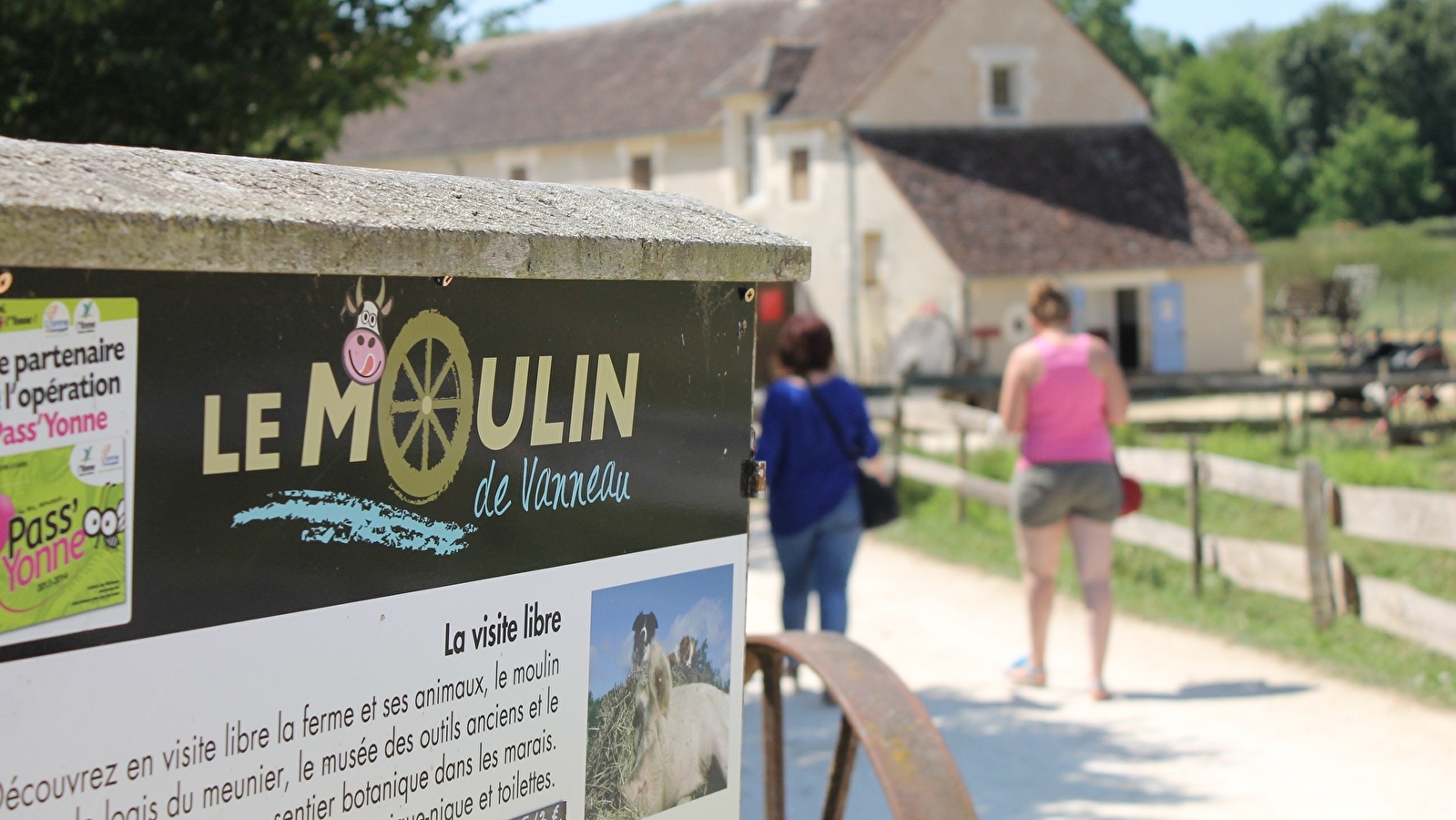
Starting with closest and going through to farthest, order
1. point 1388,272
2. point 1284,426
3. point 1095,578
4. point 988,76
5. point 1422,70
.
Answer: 1. point 1095,578
2. point 1284,426
3. point 988,76
4. point 1388,272
5. point 1422,70

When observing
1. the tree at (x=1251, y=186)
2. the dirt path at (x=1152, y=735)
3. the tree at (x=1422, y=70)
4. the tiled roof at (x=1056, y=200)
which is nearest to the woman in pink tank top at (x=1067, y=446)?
the dirt path at (x=1152, y=735)

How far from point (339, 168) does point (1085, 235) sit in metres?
26.3

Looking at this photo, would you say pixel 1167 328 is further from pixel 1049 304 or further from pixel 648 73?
pixel 1049 304

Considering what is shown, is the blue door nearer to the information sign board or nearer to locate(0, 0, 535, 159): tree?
locate(0, 0, 535, 159): tree

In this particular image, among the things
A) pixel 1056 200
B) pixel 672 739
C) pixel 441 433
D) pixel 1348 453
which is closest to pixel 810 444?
pixel 672 739

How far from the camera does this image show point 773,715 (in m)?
3.68

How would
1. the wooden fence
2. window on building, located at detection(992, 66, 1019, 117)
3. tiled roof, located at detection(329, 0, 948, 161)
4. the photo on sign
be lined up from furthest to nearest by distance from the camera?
tiled roof, located at detection(329, 0, 948, 161) → window on building, located at detection(992, 66, 1019, 117) → the wooden fence → the photo on sign

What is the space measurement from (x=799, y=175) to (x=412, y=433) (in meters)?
27.1

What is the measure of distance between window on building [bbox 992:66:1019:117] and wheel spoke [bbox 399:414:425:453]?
27.9 metres

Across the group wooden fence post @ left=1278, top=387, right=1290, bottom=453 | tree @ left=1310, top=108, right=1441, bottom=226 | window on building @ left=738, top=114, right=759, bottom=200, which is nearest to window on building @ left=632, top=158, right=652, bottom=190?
window on building @ left=738, top=114, right=759, bottom=200

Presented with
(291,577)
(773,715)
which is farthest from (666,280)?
(773,715)

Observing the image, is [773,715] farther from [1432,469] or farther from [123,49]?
[1432,469]

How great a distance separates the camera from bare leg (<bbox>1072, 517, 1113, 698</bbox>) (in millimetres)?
6613

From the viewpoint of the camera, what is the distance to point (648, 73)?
111ft
